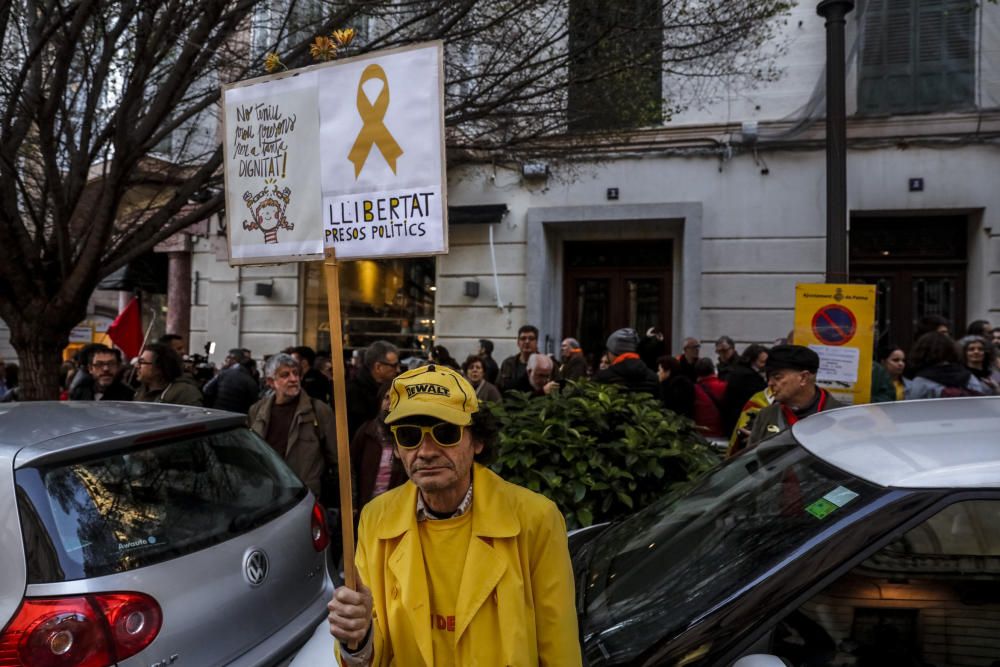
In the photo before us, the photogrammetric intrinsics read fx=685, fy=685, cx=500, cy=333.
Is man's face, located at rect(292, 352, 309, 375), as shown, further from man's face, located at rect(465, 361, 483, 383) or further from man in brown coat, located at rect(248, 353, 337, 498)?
man in brown coat, located at rect(248, 353, 337, 498)

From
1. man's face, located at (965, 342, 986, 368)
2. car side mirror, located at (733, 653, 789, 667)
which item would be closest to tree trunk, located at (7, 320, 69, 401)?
car side mirror, located at (733, 653, 789, 667)

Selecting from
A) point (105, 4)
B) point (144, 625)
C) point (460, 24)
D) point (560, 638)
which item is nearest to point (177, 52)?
point (105, 4)

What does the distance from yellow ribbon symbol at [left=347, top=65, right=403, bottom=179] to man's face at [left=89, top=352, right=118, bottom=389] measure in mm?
5086

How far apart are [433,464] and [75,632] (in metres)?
1.50

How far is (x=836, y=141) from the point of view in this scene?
19.1 feet

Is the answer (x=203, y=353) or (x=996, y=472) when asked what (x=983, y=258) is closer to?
(x=996, y=472)

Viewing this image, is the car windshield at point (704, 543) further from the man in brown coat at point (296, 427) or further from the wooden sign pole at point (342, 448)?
the man in brown coat at point (296, 427)

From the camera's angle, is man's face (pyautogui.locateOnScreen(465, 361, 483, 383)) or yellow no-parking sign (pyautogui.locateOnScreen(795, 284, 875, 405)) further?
man's face (pyautogui.locateOnScreen(465, 361, 483, 383))

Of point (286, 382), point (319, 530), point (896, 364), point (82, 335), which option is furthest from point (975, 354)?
point (82, 335)

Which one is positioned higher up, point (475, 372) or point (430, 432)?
point (430, 432)

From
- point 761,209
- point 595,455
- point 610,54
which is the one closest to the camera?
point 595,455

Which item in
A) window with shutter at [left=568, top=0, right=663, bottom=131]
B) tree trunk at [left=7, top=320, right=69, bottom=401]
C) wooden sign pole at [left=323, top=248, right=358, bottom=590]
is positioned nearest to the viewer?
wooden sign pole at [left=323, top=248, right=358, bottom=590]

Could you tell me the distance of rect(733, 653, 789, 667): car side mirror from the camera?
70.1 inches

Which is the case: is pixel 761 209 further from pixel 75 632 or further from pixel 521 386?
pixel 75 632
